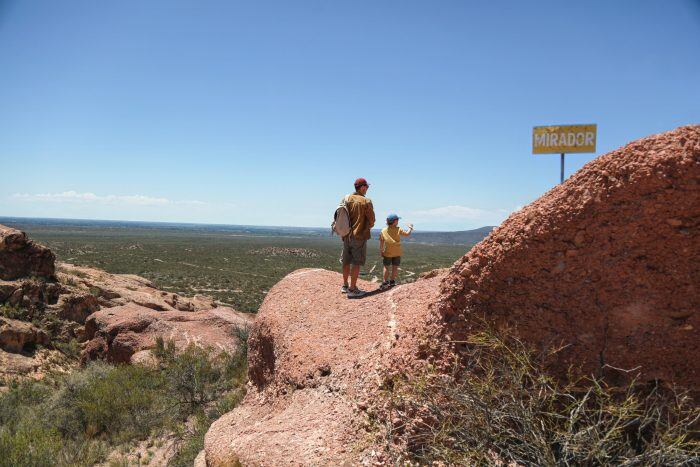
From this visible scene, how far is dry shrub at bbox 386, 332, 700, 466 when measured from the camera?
2.63 meters

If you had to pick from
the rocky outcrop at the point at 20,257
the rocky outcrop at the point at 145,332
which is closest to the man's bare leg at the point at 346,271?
the rocky outcrop at the point at 145,332

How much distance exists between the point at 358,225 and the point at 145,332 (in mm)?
8434

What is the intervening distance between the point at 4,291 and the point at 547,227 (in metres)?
14.3

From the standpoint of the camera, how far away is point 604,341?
3340 mm

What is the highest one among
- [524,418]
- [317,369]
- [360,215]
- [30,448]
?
[360,215]

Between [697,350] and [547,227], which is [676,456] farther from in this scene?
[547,227]

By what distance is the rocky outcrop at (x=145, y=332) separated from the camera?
36.7 feet

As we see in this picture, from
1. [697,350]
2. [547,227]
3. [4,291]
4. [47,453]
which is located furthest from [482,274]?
[4,291]

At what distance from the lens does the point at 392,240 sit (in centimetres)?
682

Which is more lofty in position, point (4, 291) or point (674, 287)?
point (674, 287)

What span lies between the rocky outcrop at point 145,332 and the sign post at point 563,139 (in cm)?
923

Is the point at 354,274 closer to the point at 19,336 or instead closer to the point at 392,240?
the point at 392,240

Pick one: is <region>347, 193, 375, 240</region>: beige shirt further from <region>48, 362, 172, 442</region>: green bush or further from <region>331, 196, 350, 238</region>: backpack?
<region>48, 362, 172, 442</region>: green bush

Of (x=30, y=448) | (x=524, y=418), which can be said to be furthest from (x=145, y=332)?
(x=524, y=418)
